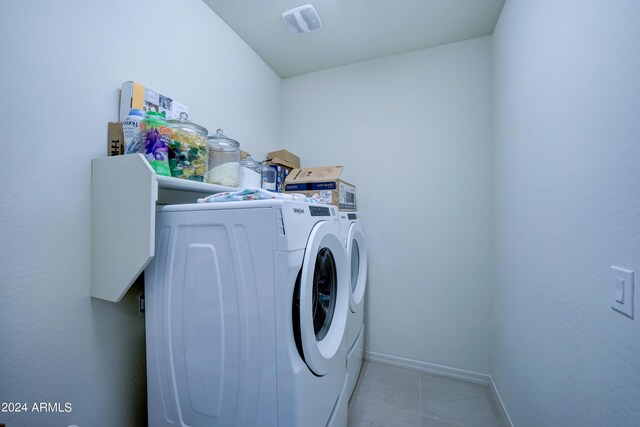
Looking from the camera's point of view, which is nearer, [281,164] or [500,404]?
[500,404]

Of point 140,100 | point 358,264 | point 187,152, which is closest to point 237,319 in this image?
point 187,152

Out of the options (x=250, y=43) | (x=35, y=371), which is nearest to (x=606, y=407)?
(x=35, y=371)

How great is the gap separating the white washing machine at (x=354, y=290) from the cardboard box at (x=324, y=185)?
14 centimetres

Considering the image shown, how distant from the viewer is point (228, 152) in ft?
4.63

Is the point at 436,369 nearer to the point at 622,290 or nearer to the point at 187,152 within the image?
the point at 622,290

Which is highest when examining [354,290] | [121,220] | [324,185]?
[324,185]

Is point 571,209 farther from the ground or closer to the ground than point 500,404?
farther from the ground

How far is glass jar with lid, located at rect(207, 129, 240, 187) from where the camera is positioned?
4.38 feet

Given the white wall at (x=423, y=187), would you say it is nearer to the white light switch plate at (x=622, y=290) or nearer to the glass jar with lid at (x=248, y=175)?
the glass jar with lid at (x=248, y=175)

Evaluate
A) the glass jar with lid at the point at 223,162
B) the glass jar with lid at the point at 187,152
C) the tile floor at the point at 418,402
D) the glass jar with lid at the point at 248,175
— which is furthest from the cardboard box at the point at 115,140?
the tile floor at the point at 418,402

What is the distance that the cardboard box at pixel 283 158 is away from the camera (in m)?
2.17

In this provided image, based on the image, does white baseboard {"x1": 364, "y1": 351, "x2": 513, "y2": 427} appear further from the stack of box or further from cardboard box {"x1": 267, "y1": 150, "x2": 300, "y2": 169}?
cardboard box {"x1": 267, "y1": 150, "x2": 300, "y2": 169}

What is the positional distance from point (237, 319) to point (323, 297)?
0.54 m

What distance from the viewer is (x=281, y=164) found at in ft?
7.17
